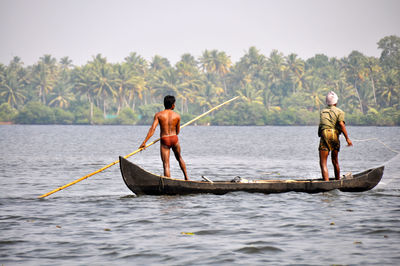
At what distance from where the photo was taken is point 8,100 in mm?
114875

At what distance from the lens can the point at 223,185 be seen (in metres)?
12.5

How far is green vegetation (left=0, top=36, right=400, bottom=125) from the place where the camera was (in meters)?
103

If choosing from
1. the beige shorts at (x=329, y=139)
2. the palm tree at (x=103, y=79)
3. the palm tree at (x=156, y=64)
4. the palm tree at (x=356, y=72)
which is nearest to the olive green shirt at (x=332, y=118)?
the beige shorts at (x=329, y=139)

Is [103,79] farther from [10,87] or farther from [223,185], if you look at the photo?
[223,185]

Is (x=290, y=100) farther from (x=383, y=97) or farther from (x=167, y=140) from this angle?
(x=167, y=140)

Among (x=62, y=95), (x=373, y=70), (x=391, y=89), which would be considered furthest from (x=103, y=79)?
(x=391, y=89)

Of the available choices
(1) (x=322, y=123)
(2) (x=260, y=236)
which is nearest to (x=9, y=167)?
(1) (x=322, y=123)

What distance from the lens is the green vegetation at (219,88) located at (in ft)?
337

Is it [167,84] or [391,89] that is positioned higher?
[167,84]

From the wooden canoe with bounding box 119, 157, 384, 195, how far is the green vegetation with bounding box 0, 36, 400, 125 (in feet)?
285

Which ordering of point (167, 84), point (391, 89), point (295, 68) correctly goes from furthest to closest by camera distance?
point (295, 68), point (167, 84), point (391, 89)

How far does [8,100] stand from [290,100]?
5159cm

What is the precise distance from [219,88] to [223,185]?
101m

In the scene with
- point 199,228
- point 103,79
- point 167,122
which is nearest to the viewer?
point 199,228
